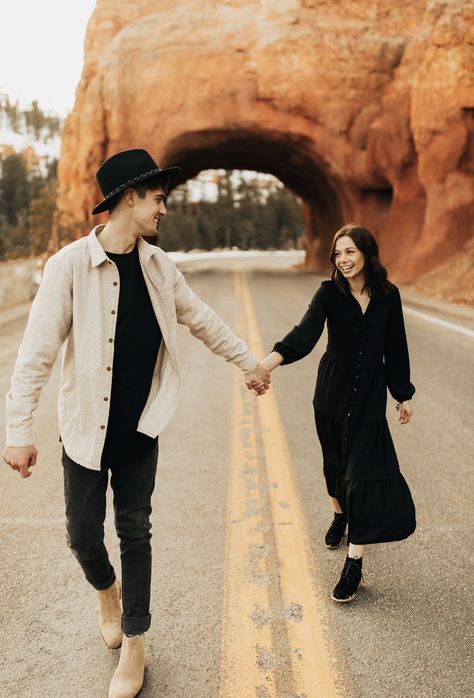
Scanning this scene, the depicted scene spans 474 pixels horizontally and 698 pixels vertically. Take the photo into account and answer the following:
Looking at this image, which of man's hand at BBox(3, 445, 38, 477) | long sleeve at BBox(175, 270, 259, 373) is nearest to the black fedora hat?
long sleeve at BBox(175, 270, 259, 373)

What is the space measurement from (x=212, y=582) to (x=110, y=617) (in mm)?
588

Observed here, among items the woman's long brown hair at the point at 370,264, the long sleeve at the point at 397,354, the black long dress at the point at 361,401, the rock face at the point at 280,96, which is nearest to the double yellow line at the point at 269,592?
the black long dress at the point at 361,401

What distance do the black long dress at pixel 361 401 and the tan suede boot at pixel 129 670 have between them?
114 cm

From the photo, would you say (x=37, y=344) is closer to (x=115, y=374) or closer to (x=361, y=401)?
(x=115, y=374)

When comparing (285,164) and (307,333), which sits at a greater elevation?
(285,164)

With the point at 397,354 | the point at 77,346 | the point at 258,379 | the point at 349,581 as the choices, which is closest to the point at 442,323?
the point at 397,354

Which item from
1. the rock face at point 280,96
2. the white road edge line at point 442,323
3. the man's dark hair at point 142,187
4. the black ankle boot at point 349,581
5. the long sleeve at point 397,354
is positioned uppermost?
the rock face at point 280,96

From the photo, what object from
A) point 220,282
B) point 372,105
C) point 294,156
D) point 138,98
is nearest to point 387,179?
point 372,105

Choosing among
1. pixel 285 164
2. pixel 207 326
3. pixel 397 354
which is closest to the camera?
pixel 207 326

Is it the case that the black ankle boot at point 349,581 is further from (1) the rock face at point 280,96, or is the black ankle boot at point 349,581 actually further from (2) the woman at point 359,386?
(1) the rock face at point 280,96

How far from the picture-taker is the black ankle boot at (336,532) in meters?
3.77

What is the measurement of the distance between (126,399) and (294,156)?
2783 centimetres

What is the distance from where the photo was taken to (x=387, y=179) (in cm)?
2517

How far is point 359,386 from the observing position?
11.4 feet
